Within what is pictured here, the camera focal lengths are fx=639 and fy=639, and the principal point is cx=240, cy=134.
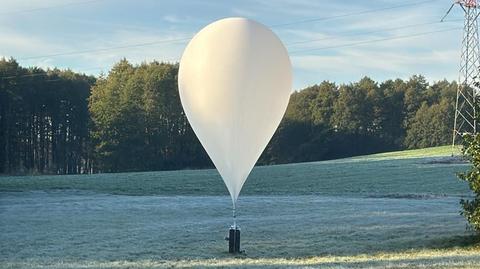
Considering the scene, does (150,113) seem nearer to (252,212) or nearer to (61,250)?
(252,212)

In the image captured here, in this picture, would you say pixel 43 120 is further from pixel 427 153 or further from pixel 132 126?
pixel 427 153

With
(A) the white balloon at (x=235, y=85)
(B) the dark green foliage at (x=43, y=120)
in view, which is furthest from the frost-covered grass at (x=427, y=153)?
(A) the white balloon at (x=235, y=85)

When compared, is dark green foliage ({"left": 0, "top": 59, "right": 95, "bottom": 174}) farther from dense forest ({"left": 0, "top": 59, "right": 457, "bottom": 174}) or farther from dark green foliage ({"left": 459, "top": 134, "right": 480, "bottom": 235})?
dark green foliage ({"left": 459, "top": 134, "right": 480, "bottom": 235})

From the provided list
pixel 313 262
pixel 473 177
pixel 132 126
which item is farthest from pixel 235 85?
pixel 132 126

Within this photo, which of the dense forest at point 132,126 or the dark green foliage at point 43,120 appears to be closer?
the dark green foliage at point 43,120

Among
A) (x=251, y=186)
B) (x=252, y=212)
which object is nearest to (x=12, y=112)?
(x=251, y=186)

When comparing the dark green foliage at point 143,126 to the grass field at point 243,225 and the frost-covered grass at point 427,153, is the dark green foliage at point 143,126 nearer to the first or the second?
the frost-covered grass at point 427,153
